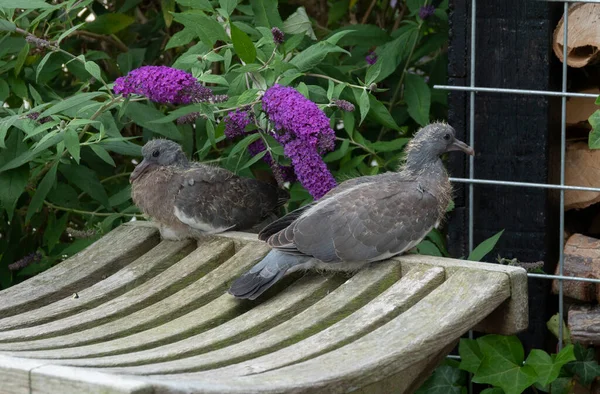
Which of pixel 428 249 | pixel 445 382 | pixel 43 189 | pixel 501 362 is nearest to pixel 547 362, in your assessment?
pixel 501 362

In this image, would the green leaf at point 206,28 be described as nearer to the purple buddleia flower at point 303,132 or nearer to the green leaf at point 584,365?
the purple buddleia flower at point 303,132

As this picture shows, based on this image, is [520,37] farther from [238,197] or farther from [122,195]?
[122,195]

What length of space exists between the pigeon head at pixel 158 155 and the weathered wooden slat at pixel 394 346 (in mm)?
944

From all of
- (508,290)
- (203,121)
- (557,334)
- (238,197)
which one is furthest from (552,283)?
(203,121)

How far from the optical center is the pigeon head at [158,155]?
318cm

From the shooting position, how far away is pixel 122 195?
11.6 feet

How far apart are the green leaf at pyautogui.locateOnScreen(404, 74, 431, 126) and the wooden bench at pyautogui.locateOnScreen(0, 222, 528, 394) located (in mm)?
757

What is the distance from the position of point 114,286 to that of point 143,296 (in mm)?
157

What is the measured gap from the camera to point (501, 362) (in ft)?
10.1

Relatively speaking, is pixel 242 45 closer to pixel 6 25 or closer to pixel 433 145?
pixel 433 145

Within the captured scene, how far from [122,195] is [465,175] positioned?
109 centimetres

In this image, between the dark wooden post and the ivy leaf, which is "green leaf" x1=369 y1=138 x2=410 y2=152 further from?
the ivy leaf

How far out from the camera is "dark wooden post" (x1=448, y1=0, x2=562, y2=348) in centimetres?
310

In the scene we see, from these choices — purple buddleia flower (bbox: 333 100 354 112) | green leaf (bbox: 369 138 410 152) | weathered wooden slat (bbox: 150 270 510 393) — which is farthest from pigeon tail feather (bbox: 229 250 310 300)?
green leaf (bbox: 369 138 410 152)
